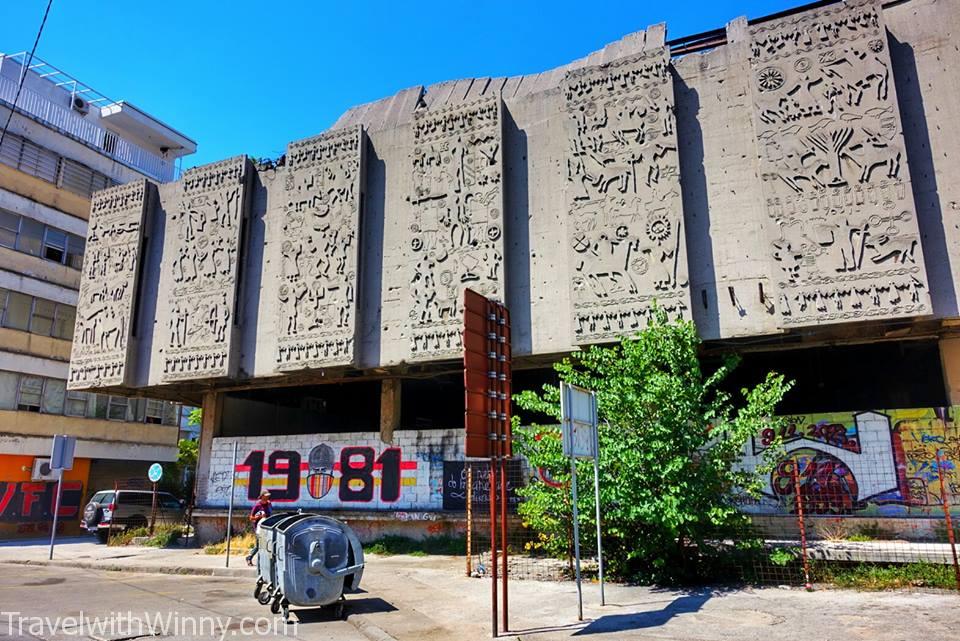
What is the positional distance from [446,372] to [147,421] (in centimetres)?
2093

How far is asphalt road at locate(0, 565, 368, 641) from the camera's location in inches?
310

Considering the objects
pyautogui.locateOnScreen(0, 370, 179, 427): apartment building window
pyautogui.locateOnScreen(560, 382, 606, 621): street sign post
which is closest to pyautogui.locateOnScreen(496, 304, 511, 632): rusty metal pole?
pyautogui.locateOnScreen(560, 382, 606, 621): street sign post

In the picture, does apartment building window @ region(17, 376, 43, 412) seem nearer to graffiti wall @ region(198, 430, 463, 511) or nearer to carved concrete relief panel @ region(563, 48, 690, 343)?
graffiti wall @ region(198, 430, 463, 511)

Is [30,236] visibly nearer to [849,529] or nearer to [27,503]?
[27,503]

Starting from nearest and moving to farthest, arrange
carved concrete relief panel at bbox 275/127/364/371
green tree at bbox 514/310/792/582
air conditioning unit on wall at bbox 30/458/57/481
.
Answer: green tree at bbox 514/310/792/582 < carved concrete relief panel at bbox 275/127/364/371 < air conditioning unit on wall at bbox 30/458/57/481

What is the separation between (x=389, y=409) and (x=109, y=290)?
1061cm

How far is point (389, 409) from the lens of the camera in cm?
1892

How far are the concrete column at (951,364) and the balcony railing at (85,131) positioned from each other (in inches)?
1331

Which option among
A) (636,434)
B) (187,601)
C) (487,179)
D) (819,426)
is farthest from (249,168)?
(819,426)

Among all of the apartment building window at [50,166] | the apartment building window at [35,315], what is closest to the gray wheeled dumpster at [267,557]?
the apartment building window at [35,315]

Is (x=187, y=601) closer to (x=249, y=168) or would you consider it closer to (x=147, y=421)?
(x=249, y=168)

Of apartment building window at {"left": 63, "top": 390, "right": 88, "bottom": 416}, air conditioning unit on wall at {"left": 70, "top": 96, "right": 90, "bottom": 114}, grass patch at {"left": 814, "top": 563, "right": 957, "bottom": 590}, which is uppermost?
air conditioning unit on wall at {"left": 70, "top": 96, "right": 90, "bottom": 114}

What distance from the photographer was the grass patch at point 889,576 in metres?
9.77

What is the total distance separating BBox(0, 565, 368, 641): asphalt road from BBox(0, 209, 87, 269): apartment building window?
19.0 meters
